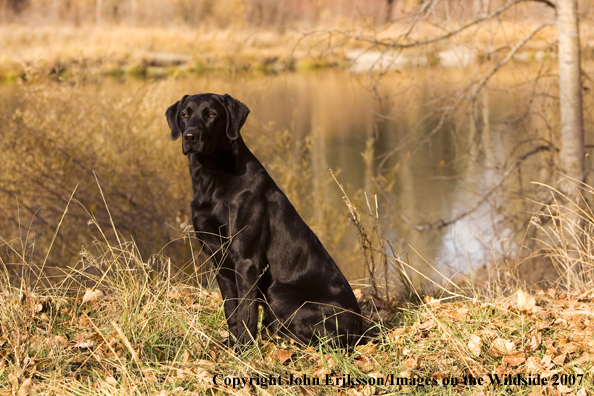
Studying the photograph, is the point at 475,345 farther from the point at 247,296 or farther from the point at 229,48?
the point at 229,48

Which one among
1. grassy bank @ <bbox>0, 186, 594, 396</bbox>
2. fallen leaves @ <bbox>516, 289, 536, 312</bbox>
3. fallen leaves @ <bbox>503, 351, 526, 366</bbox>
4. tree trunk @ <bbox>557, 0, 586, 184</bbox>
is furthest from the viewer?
tree trunk @ <bbox>557, 0, 586, 184</bbox>

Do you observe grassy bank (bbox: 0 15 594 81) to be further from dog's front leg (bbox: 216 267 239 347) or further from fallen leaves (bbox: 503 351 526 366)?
fallen leaves (bbox: 503 351 526 366)

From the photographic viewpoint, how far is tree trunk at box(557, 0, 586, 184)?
6.00 m

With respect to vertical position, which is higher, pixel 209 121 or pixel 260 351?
pixel 209 121

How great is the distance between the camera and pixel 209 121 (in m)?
3.12

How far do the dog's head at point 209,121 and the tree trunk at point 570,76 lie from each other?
A: 4.18m

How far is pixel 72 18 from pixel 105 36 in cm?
823

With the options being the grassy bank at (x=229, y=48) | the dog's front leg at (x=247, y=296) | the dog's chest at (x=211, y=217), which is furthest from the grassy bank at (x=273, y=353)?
the grassy bank at (x=229, y=48)

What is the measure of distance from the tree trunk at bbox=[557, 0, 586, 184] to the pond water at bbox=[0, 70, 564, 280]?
0.61m

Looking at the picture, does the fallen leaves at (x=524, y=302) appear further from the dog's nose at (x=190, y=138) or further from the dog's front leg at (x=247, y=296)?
the dog's nose at (x=190, y=138)

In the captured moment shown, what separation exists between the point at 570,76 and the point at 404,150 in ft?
20.5

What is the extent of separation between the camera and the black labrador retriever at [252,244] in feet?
9.99

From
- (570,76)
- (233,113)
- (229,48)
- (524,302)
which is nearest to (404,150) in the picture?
(229,48)

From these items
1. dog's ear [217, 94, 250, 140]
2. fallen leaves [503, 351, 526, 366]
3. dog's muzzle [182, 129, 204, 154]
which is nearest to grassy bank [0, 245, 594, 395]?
fallen leaves [503, 351, 526, 366]
